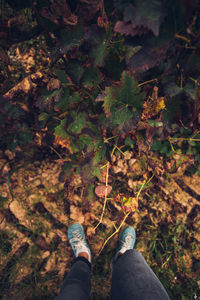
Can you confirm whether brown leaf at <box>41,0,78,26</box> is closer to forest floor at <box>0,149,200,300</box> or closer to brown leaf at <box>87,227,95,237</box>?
forest floor at <box>0,149,200,300</box>

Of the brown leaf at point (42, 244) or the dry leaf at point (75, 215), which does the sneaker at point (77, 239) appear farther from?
the brown leaf at point (42, 244)

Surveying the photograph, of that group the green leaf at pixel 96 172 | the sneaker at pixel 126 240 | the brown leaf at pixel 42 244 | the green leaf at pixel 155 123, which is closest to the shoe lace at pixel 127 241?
the sneaker at pixel 126 240

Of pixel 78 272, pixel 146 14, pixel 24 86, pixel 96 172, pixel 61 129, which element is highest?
pixel 146 14

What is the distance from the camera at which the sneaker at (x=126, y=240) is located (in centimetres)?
171

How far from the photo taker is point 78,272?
157cm

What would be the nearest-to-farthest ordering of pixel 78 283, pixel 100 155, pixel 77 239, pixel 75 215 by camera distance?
pixel 100 155, pixel 78 283, pixel 77 239, pixel 75 215

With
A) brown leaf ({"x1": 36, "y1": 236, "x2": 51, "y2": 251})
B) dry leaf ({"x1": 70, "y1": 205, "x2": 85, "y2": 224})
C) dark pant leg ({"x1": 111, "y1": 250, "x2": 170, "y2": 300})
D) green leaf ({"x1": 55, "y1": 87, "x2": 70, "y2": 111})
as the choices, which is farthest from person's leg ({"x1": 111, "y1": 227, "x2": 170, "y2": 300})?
green leaf ({"x1": 55, "y1": 87, "x2": 70, "y2": 111})

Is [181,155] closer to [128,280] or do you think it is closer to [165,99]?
[165,99]

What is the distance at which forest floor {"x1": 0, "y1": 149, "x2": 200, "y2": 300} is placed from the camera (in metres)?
1.71

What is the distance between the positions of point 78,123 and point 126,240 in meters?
1.30

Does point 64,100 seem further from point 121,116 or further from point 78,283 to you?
point 78,283

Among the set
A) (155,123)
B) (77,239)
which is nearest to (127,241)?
(77,239)

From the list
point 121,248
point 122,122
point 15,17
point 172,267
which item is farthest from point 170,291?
point 15,17

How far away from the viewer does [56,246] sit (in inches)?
70.2
